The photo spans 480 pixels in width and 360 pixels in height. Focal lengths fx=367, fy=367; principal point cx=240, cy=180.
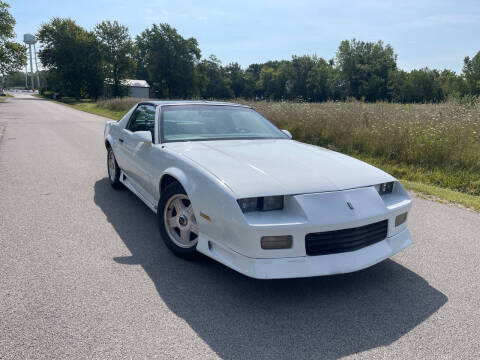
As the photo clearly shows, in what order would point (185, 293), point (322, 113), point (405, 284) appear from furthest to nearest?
point (322, 113), point (405, 284), point (185, 293)

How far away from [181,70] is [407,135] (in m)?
74.1

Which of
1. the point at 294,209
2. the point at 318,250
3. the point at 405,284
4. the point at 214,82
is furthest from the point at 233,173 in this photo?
the point at 214,82

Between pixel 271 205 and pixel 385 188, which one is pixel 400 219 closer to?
pixel 385 188

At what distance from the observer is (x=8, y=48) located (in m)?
48.4

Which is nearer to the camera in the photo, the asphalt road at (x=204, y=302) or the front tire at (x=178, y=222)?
the asphalt road at (x=204, y=302)

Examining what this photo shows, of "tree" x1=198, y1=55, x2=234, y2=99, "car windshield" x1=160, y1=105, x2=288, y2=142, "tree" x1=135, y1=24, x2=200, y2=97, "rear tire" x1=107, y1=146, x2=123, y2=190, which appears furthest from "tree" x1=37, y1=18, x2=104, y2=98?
"car windshield" x1=160, y1=105, x2=288, y2=142

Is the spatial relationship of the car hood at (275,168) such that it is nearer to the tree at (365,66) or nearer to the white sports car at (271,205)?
the white sports car at (271,205)

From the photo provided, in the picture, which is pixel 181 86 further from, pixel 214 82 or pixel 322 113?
pixel 322 113

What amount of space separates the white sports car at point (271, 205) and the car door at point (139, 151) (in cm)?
9

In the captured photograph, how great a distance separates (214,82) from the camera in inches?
4311

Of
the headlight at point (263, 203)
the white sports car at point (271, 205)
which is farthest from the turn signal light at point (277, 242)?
the headlight at point (263, 203)

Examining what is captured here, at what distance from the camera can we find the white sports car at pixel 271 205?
2486 millimetres

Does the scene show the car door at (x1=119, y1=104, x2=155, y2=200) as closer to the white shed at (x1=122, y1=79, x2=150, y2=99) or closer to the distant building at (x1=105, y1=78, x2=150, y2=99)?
the distant building at (x1=105, y1=78, x2=150, y2=99)

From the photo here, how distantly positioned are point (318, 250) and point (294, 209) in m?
0.33
